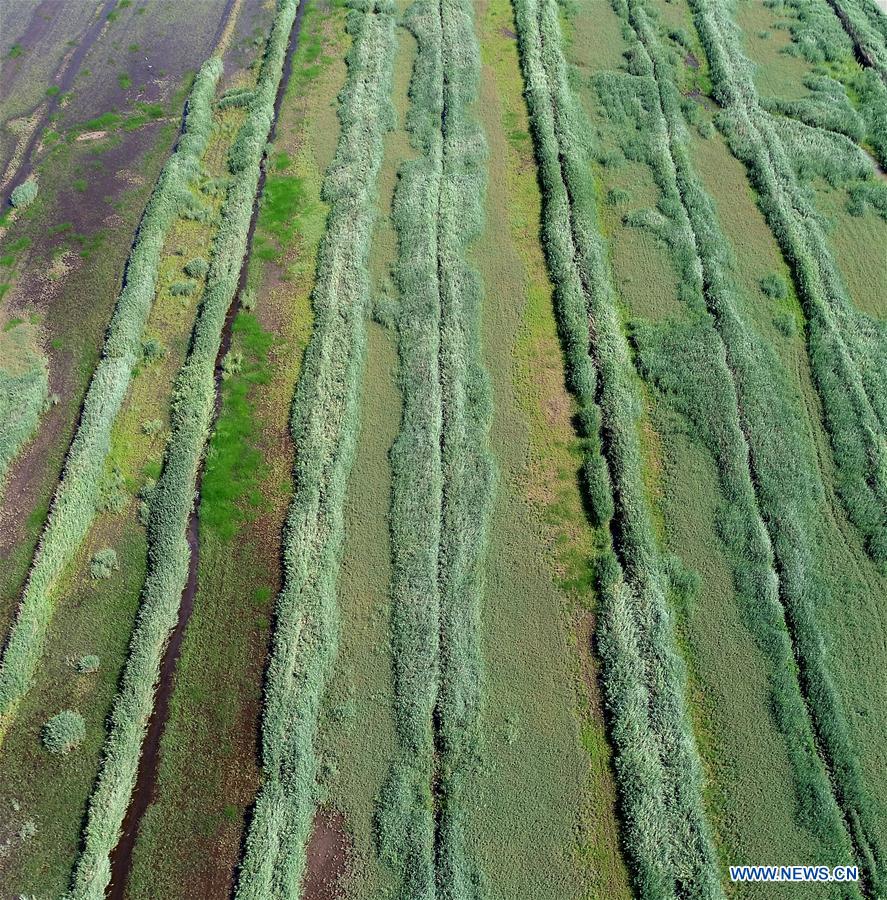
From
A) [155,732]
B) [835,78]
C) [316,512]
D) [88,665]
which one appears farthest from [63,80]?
[835,78]

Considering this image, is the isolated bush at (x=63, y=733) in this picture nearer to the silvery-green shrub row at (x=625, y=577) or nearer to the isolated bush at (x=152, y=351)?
the isolated bush at (x=152, y=351)

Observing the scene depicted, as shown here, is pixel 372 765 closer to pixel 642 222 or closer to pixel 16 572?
pixel 16 572

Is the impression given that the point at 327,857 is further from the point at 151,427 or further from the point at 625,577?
the point at 151,427

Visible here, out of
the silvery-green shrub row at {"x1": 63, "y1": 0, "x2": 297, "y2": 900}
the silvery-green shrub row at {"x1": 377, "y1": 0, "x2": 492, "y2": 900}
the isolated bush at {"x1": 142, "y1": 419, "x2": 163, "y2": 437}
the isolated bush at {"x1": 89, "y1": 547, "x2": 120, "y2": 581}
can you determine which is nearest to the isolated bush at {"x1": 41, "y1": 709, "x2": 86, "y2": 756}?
the silvery-green shrub row at {"x1": 63, "y1": 0, "x2": 297, "y2": 900}

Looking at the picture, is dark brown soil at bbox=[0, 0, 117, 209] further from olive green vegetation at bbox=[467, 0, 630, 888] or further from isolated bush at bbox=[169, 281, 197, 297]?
olive green vegetation at bbox=[467, 0, 630, 888]

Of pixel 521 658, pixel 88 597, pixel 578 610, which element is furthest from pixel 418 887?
pixel 88 597

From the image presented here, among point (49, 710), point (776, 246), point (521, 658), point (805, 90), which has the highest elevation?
point (805, 90)
